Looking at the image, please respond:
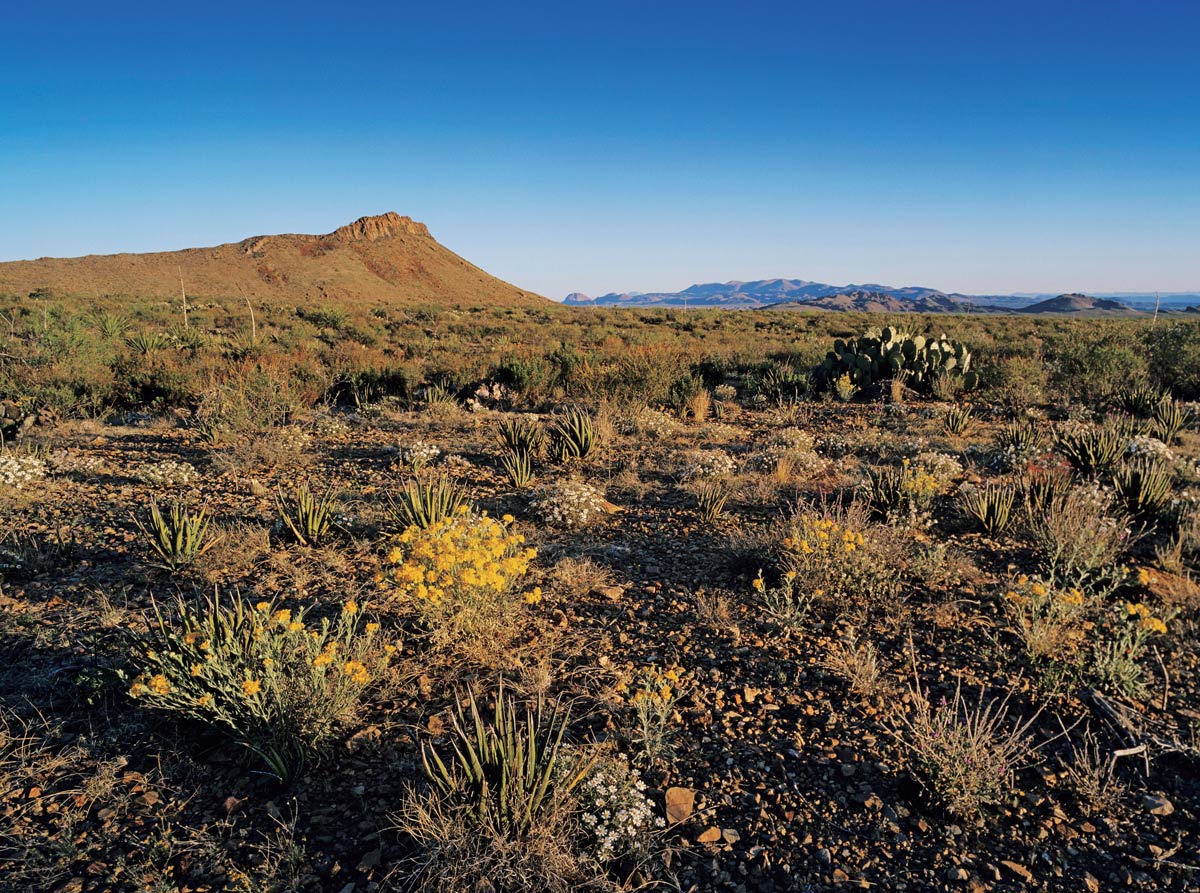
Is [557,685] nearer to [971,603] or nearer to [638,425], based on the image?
[971,603]

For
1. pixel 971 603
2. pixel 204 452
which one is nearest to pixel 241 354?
pixel 204 452

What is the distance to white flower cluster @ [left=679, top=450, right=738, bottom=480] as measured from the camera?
7.39 meters

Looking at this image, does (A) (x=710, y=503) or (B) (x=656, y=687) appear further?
Result: (A) (x=710, y=503)

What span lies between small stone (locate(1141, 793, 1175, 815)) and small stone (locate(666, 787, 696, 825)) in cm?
202

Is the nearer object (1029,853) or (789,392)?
(1029,853)

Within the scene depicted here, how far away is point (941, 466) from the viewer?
7.18 m

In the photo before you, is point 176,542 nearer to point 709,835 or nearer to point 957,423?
point 709,835

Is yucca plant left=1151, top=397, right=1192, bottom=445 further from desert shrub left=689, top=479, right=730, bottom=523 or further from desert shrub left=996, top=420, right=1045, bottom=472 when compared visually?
desert shrub left=689, top=479, right=730, bottom=523

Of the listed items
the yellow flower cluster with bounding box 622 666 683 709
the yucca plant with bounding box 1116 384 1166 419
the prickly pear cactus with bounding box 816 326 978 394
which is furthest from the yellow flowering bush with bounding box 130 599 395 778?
the yucca plant with bounding box 1116 384 1166 419

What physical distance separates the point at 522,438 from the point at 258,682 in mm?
5376

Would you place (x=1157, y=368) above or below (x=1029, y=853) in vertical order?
above

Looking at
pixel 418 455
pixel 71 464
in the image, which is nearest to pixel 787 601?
pixel 418 455

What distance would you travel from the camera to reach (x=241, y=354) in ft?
45.9

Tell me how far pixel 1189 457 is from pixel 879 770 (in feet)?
25.0
